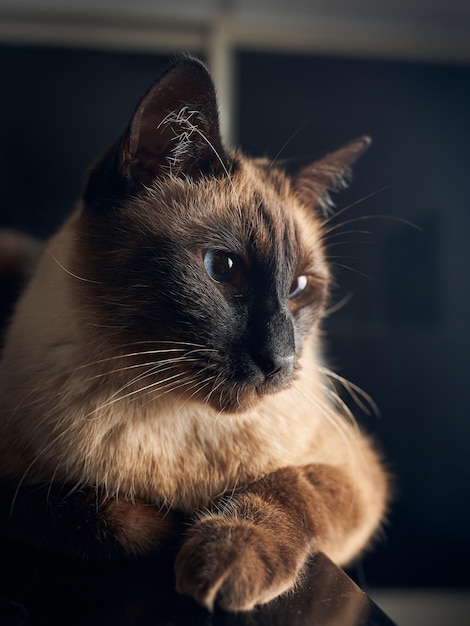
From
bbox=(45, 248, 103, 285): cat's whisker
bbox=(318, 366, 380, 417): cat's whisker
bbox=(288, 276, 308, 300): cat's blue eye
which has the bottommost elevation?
bbox=(318, 366, 380, 417): cat's whisker

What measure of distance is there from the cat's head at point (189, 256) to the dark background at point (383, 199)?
30.6 inches

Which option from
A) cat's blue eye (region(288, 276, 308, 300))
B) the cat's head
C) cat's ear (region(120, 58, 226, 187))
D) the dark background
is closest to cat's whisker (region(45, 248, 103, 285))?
the cat's head

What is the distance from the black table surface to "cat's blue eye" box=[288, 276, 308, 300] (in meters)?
0.40

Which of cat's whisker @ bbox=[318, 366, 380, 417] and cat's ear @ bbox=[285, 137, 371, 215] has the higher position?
cat's ear @ bbox=[285, 137, 371, 215]

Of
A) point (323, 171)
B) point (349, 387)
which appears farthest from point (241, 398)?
point (349, 387)

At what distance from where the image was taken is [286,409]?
101cm

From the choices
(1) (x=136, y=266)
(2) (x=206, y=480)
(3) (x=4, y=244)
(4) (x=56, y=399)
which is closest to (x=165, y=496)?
(2) (x=206, y=480)

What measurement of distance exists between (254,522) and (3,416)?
42 cm

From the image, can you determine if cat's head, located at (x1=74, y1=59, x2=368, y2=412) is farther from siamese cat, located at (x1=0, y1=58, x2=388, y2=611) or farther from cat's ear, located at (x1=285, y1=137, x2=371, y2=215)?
cat's ear, located at (x1=285, y1=137, x2=371, y2=215)

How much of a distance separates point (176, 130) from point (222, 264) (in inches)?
7.9

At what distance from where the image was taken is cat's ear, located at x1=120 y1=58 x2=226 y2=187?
0.86 m

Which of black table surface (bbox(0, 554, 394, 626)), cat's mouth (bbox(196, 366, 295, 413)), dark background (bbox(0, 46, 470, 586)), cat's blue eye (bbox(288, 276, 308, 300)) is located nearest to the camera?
black table surface (bbox(0, 554, 394, 626))

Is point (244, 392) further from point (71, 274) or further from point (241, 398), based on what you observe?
point (71, 274)

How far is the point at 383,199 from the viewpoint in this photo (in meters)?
1.78
